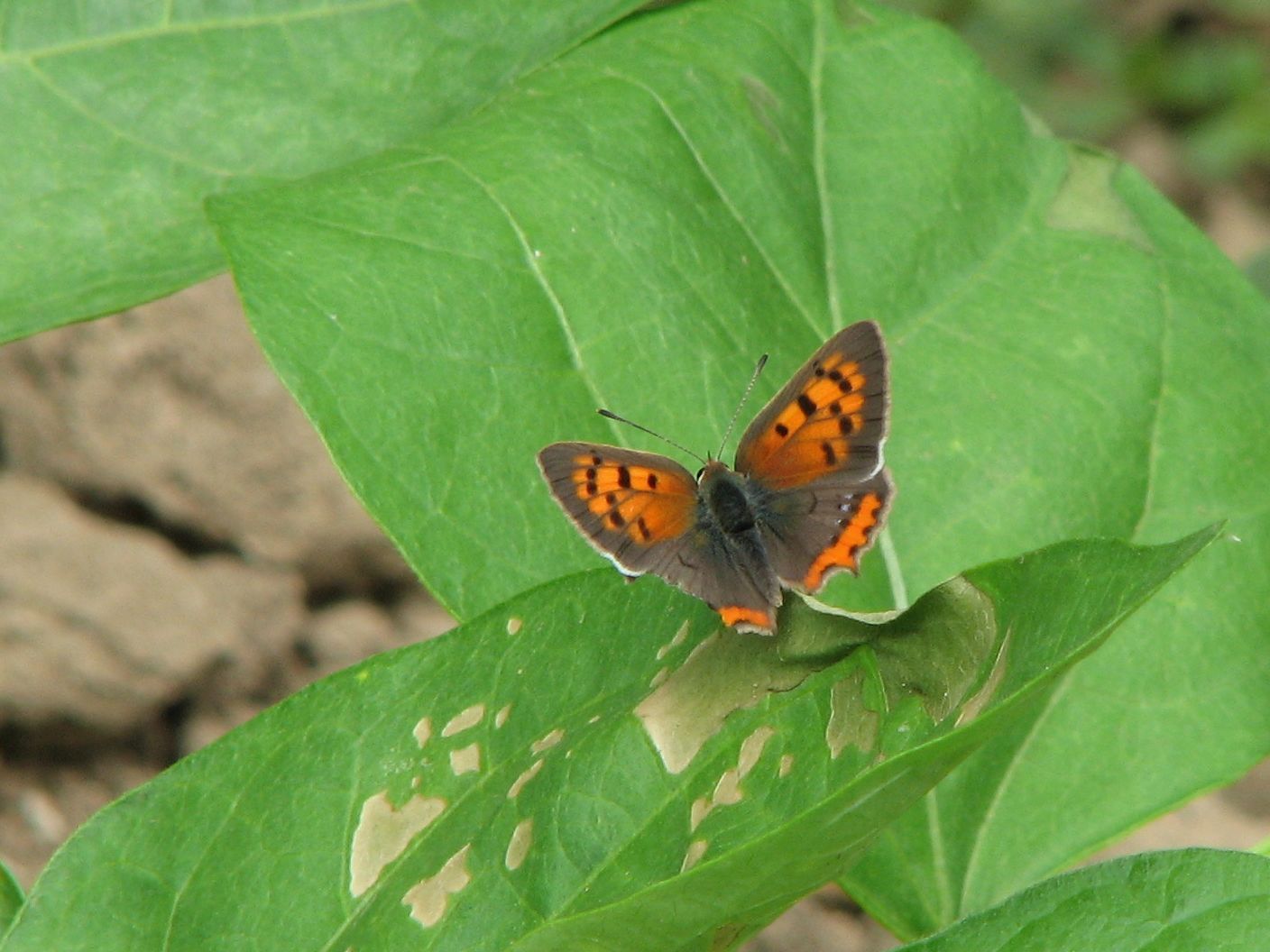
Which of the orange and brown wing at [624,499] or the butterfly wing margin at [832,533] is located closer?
the orange and brown wing at [624,499]

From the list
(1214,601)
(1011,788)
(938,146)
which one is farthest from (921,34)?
(1011,788)

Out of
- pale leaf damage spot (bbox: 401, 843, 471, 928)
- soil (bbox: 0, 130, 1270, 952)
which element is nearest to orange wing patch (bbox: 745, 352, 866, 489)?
pale leaf damage spot (bbox: 401, 843, 471, 928)

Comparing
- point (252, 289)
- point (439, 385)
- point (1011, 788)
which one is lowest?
point (1011, 788)

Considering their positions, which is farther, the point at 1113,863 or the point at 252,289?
the point at 252,289

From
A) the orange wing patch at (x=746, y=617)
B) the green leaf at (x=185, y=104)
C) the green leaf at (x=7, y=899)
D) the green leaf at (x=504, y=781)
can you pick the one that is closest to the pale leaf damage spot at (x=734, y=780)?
the green leaf at (x=504, y=781)

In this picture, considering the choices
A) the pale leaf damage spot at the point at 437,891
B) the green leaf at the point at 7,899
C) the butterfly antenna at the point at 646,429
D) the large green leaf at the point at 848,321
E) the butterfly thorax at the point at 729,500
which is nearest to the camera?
the pale leaf damage spot at the point at 437,891

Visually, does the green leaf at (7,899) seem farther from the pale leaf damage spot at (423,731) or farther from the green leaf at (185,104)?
the green leaf at (185,104)

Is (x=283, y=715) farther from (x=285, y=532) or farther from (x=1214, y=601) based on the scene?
(x=285, y=532)
